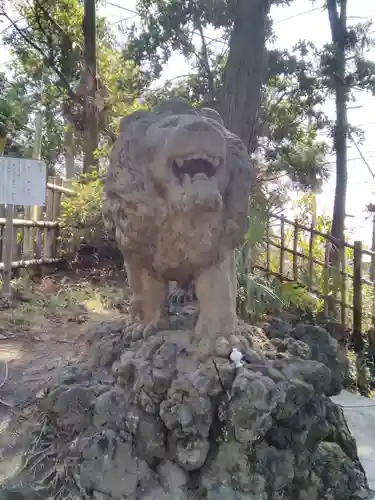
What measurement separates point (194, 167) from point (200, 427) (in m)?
0.72

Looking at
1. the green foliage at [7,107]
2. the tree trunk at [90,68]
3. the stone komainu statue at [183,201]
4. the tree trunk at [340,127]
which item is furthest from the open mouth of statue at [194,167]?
the tree trunk at [90,68]

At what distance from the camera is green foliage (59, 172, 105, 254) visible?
19.2ft

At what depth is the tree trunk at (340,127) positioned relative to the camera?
17.4 feet

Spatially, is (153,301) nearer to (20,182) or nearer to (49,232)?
(20,182)

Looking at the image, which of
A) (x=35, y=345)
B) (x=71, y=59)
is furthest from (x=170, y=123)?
(x=71, y=59)

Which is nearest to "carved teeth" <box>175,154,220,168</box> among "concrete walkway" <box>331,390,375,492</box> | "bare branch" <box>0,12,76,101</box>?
"concrete walkway" <box>331,390,375,492</box>

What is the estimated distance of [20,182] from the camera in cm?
443

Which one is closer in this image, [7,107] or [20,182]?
[20,182]

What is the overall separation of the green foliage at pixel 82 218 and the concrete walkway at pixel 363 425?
11.3 feet

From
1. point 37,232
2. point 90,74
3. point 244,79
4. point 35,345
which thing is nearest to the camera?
point 35,345

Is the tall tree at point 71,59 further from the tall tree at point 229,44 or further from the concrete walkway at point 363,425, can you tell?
the concrete walkway at point 363,425

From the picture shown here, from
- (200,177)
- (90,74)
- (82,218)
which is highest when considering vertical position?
(90,74)

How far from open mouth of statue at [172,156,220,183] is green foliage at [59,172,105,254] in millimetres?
4391

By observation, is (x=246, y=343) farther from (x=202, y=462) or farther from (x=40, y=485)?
(x=40, y=485)
